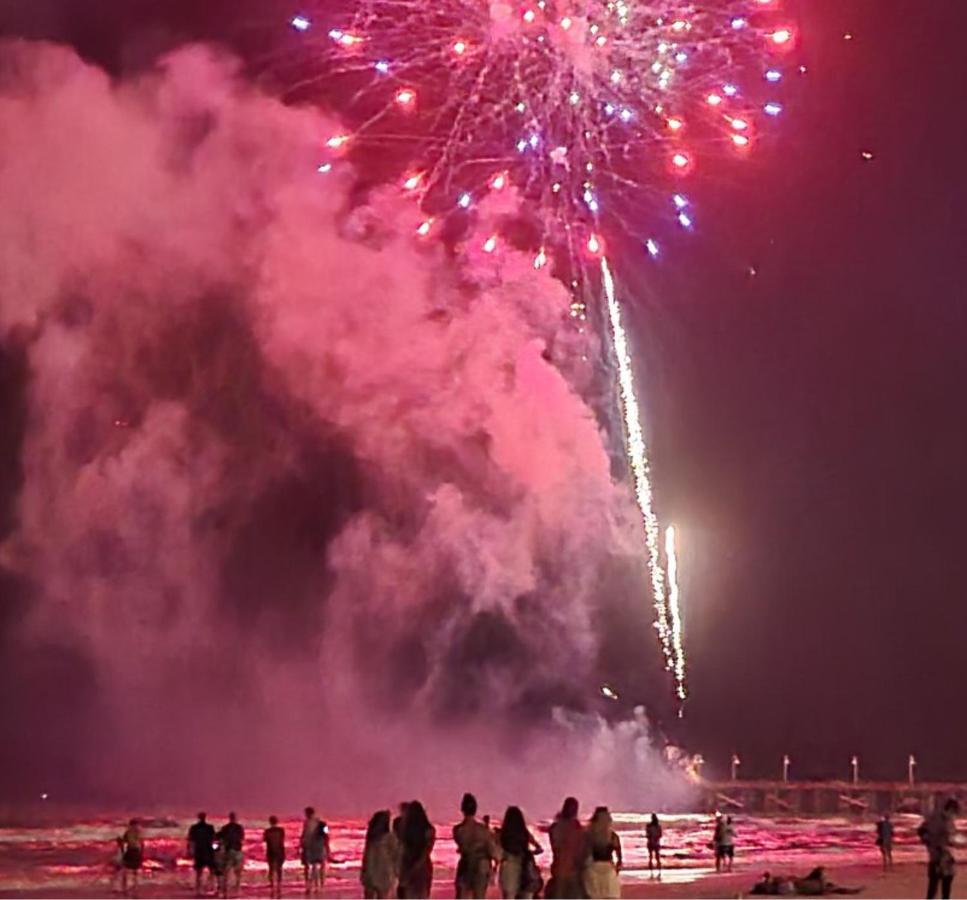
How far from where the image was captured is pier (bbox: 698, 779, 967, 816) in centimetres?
7356

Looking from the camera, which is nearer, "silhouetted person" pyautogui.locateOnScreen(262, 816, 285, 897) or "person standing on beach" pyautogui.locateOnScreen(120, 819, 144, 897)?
"silhouetted person" pyautogui.locateOnScreen(262, 816, 285, 897)

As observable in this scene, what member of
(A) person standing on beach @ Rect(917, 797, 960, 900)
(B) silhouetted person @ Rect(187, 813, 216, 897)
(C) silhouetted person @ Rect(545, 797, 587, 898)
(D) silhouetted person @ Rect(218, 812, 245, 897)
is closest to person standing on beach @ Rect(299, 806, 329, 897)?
(D) silhouetted person @ Rect(218, 812, 245, 897)

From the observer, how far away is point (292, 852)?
94.2 ft

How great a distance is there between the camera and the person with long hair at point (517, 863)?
12.6 meters

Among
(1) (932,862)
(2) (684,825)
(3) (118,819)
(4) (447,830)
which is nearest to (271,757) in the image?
(3) (118,819)

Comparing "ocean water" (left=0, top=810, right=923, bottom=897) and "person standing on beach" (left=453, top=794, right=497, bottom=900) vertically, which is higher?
"person standing on beach" (left=453, top=794, right=497, bottom=900)

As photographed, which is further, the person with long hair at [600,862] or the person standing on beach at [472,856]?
the person standing on beach at [472,856]

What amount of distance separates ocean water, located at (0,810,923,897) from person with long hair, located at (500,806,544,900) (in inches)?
202

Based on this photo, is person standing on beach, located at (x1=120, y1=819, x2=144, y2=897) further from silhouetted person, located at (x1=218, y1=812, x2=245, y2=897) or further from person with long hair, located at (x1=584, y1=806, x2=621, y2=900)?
person with long hair, located at (x1=584, y1=806, x2=621, y2=900)

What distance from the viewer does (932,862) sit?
1542cm

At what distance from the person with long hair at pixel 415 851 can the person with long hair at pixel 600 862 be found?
4.96ft

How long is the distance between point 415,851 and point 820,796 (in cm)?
6958

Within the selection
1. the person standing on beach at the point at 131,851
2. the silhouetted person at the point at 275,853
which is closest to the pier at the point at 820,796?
the person standing on beach at the point at 131,851

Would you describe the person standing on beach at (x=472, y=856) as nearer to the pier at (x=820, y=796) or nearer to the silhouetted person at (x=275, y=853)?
the silhouetted person at (x=275, y=853)
